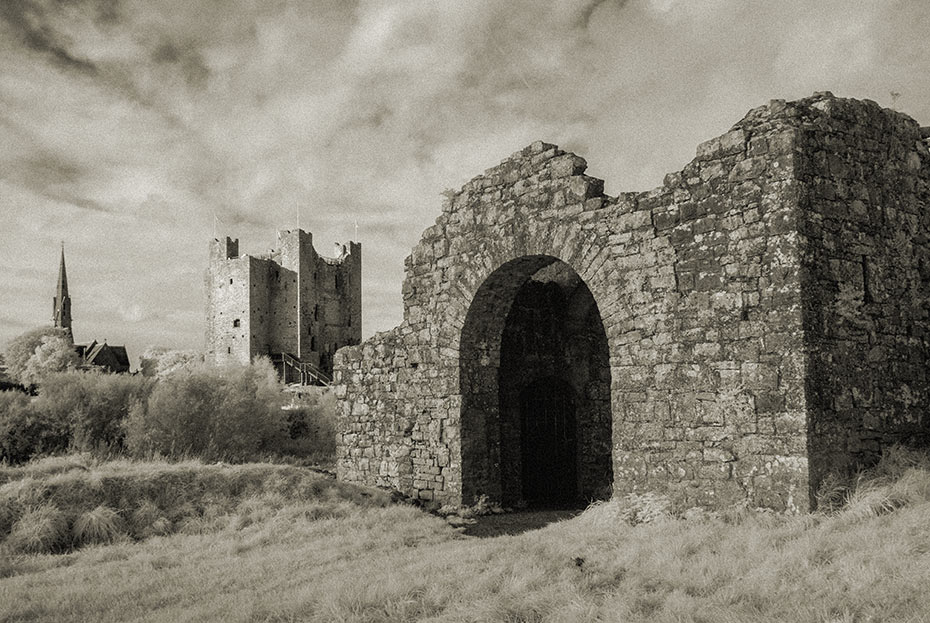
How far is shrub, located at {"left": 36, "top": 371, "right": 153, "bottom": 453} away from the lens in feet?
50.2

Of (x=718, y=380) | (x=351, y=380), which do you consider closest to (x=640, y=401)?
(x=718, y=380)

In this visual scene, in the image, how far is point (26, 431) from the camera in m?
14.7

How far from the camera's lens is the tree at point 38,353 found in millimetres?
43625

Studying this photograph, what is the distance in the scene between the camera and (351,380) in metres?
11.7

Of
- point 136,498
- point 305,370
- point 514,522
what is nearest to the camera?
point 136,498

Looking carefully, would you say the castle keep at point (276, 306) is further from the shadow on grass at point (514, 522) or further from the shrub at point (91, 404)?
the shadow on grass at point (514, 522)

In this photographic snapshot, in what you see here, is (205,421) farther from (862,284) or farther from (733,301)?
(862,284)

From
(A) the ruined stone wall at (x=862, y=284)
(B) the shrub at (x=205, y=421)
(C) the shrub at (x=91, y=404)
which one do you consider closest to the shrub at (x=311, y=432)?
(B) the shrub at (x=205, y=421)

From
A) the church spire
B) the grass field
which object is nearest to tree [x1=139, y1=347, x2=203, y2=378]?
the church spire

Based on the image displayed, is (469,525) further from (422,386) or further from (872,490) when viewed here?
(872,490)

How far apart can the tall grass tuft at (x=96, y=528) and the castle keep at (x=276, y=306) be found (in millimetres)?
35865

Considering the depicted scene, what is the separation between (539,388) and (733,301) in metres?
4.97

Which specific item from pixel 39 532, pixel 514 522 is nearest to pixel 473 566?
pixel 514 522

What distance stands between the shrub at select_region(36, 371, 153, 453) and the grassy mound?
461cm
